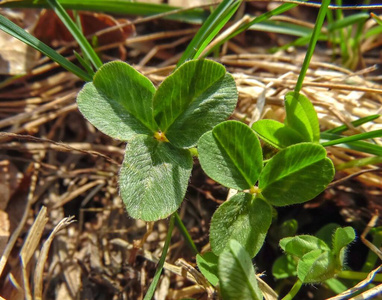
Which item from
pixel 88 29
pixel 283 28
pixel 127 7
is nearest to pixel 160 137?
pixel 127 7

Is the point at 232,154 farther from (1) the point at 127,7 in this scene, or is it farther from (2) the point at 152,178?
(1) the point at 127,7

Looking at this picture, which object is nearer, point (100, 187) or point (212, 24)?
point (212, 24)

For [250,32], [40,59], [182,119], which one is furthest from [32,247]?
[250,32]

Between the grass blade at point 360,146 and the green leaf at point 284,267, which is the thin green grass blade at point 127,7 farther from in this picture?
the green leaf at point 284,267

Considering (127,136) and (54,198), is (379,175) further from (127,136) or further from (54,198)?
(54,198)

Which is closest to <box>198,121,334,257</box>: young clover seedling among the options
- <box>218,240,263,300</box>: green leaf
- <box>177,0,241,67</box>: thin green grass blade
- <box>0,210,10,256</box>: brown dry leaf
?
<box>218,240,263,300</box>: green leaf

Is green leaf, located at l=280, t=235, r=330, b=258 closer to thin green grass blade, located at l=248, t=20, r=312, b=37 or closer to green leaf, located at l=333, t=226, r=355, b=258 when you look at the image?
green leaf, located at l=333, t=226, r=355, b=258
